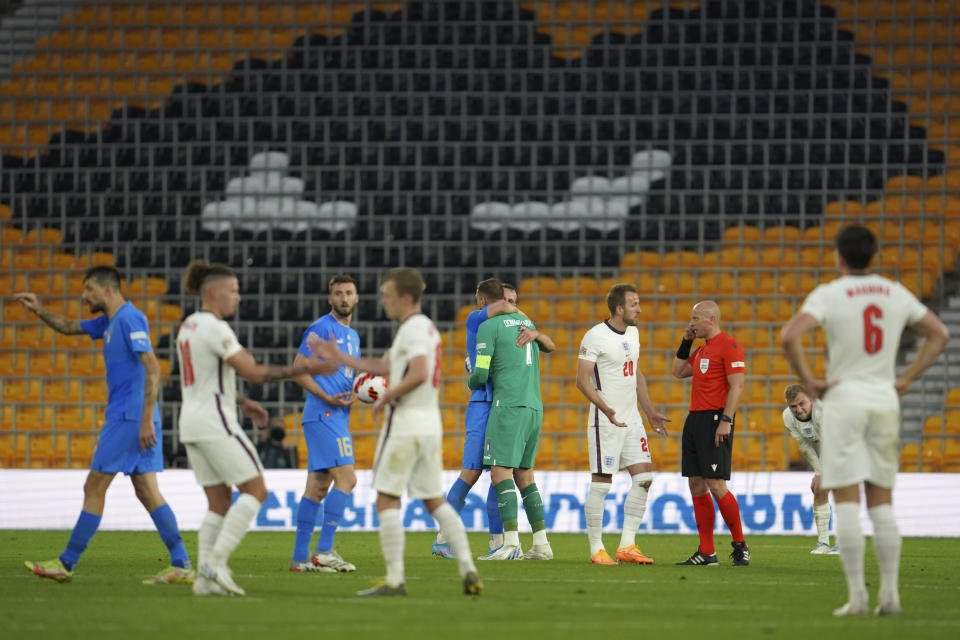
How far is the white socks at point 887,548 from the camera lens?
6262mm

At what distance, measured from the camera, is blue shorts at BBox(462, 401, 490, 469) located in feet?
35.0

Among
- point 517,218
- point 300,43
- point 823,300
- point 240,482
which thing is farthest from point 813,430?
point 300,43

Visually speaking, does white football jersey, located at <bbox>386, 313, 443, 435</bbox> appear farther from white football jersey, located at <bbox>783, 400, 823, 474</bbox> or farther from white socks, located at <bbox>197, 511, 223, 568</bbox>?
white football jersey, located at <bbox>783, 400, 823, 474</bbox>

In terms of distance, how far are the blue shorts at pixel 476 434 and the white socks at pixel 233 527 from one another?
383 cm

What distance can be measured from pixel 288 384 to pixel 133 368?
10.7 meters

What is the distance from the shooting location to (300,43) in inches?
839

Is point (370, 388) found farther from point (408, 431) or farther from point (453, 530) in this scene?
point (453, 530)

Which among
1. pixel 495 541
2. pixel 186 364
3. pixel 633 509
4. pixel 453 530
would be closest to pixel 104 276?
pixel 186 364

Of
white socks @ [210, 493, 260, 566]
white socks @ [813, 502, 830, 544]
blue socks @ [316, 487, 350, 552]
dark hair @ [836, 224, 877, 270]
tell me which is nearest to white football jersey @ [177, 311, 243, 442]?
white socks @ [210, 493, 260, 566]

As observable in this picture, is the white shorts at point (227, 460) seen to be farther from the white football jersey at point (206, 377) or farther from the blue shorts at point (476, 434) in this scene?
the blue shorts at point (476, 434)

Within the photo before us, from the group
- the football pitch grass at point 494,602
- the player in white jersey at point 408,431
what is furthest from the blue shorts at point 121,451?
the player in white jersey at point 408,431

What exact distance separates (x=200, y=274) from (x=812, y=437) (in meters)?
6.83

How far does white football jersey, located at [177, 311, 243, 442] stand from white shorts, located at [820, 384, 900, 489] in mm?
3271

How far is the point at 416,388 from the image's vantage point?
6.79 metres
